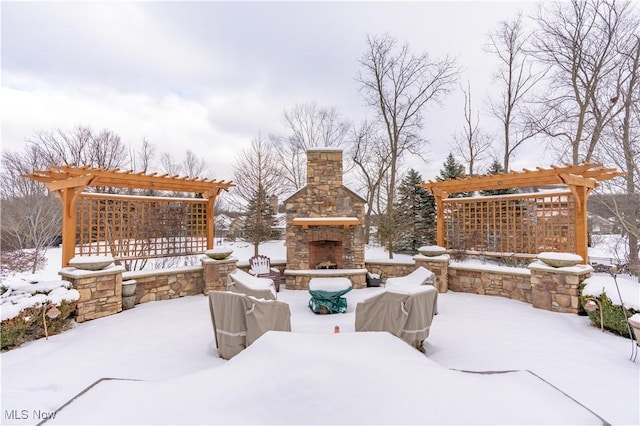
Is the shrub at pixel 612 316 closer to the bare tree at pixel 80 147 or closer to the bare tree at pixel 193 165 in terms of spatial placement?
the bare tree at pixel 80 147

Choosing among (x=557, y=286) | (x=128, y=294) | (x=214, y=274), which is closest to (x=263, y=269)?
(x=214, y=274)

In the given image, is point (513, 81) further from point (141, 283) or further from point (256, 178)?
point (141, 283)

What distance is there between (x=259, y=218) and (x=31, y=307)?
30.3 ft

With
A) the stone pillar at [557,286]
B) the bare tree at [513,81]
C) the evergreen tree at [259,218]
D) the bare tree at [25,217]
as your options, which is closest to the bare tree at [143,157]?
the bare tree at [25,217]

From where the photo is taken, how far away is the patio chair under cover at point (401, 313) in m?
3.41

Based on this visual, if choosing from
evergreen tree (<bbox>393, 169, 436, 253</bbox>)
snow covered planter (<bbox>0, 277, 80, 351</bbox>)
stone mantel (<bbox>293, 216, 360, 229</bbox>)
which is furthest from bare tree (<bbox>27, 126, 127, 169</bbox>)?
evergreen tree (<bbox>393, 169, 436, 253</bbox>)

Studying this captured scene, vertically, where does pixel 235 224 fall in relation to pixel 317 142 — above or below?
below

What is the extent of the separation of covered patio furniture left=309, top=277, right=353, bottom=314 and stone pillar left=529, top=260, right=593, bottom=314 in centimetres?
371

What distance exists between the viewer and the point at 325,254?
26.2 feet

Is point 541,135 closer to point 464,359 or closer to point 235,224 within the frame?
point 464,359

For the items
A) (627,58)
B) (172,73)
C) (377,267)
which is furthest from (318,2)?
(627,58)

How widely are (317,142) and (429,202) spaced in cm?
843

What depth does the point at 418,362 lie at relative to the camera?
172 centimetres

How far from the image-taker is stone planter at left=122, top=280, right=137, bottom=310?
5330 mm
